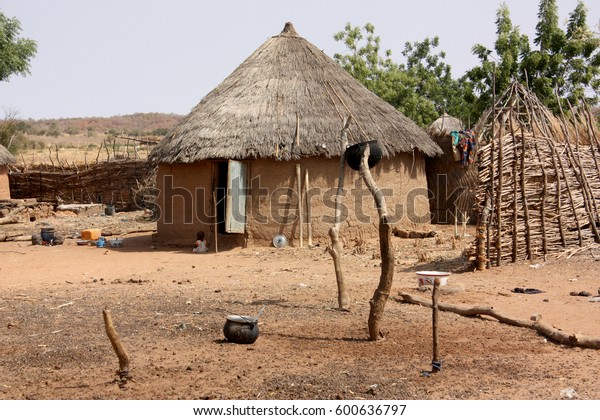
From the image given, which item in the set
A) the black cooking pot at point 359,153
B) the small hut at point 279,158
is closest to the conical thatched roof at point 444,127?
the small hut at point 279,158

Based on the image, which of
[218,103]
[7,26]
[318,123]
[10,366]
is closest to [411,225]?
[318,123]

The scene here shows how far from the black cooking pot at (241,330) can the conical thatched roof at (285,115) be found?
6749 millimetres

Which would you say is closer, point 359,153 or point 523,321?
point 523,321

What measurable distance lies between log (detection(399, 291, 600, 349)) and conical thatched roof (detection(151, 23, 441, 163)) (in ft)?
17.6

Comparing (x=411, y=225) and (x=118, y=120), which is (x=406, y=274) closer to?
(x=411, y=225)

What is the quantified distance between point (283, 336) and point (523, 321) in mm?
2121

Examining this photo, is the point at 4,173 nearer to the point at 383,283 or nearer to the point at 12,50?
the point at 12,50

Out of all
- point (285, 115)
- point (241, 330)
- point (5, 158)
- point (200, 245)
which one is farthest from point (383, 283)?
point (5, 158)

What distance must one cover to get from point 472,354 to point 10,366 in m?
3.43

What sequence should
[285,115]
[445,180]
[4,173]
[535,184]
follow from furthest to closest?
[4,173] < [445,180] < [285,115] < [535,184]

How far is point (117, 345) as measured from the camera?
4.81 m

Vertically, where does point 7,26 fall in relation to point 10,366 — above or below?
above

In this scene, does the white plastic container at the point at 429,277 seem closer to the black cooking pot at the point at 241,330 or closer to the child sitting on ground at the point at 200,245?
the black cooking pot at the point at 241,330

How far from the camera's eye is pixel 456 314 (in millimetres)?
7066
